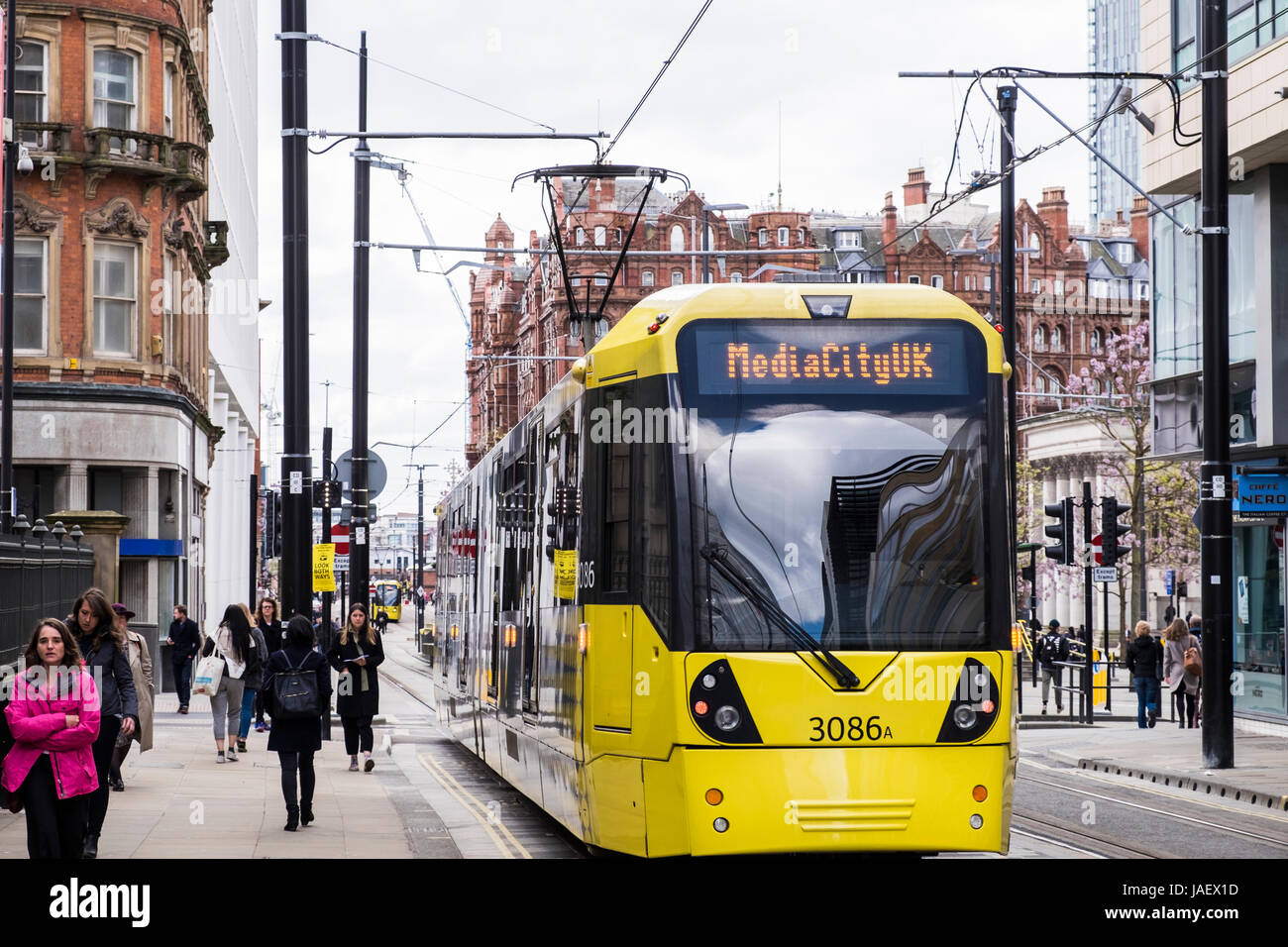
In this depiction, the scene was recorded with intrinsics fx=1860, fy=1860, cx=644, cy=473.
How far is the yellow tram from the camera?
32.4ft

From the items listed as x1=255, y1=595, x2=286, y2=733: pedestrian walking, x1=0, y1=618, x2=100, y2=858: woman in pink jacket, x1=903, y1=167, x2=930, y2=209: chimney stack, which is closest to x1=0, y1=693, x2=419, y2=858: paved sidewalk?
x1=255, y1=595, x2=286, y2=733: pedestrian walking

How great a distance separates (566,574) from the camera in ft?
39.1

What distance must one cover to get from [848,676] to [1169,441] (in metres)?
21.2

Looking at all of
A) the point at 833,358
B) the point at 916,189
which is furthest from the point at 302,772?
the point at 916,189

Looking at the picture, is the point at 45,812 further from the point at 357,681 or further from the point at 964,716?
the point at 357,681

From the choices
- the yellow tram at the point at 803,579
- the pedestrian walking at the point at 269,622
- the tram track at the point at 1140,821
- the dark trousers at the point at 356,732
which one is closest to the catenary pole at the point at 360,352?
the pedestrian walking at the point at 269,622

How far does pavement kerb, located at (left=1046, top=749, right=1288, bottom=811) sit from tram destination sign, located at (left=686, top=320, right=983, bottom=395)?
8.67 metres

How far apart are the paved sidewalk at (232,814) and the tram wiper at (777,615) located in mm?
3964

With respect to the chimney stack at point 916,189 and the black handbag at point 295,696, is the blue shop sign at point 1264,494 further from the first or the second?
the chimney stack at point 916,189

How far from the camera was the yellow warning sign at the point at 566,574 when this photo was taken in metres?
11.7

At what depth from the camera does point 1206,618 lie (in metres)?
20.2

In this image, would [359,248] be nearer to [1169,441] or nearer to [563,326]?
[1169,441]

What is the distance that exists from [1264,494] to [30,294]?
869 inches

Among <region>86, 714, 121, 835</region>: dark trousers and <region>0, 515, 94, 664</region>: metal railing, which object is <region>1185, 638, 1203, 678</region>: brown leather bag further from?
<region>86, 714, 121, 835</region>: dark trousers
